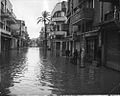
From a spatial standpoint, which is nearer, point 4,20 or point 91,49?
point 91,49

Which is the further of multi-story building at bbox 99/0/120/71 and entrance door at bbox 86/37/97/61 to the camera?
entrance door at bbox 86/37/97/61

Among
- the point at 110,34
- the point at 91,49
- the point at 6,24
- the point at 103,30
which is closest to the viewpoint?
the point at 110,34

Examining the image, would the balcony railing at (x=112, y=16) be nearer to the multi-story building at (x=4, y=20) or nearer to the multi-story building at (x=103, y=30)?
the multi-story building at (x=103, y=30)

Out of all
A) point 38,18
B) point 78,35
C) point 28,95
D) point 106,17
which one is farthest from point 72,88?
point 38,18

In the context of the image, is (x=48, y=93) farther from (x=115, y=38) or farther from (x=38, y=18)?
(x=38, y=18)

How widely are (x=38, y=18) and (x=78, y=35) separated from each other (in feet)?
154

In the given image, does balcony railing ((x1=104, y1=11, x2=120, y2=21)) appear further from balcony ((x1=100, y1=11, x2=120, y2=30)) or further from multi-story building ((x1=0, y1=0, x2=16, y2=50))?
multi-story building ((x1=0, y1=0, x2=16, y2=50))

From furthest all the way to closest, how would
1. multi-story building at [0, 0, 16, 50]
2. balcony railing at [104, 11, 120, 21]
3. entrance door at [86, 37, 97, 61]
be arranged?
1. multi-story building at [0, 0, 16, 50]
2. entrance door at [86, 37, 97, 61]
3. balcony railing at [104, 11, 120, 21]

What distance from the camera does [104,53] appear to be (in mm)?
18562

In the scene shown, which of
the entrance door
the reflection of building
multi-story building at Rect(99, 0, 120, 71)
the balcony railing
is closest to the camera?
the balcony railing

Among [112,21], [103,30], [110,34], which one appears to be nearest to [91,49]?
[103,30]

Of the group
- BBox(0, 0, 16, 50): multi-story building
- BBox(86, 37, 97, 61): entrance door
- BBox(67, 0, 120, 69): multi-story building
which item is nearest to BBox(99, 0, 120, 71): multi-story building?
BBox(67, 0, 120, 69): multi-story building

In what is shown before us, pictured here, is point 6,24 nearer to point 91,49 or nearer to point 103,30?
point 91,49

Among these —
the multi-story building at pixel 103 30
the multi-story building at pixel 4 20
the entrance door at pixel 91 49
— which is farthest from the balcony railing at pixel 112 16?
the multi-story building at pixel 4 20
